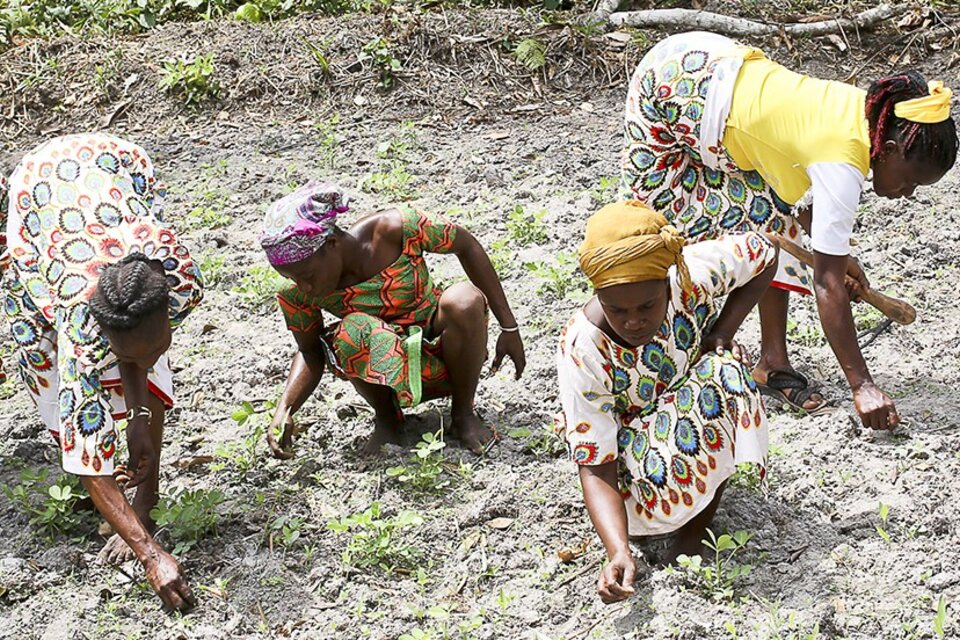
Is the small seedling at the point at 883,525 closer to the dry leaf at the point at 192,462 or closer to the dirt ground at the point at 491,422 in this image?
the dirt ground at the point at 491,422

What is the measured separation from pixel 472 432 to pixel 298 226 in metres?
0.94

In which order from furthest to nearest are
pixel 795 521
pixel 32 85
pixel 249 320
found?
pixel 32 85 → pixel 249 320 → pixel 795 521

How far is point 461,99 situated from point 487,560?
4.13 m

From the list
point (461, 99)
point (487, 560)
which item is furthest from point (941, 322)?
point (461, 99)

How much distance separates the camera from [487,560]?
3621 mm

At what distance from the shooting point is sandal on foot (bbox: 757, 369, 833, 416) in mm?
4152

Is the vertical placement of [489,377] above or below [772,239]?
below

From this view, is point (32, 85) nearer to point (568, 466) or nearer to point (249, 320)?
point (249, 320)

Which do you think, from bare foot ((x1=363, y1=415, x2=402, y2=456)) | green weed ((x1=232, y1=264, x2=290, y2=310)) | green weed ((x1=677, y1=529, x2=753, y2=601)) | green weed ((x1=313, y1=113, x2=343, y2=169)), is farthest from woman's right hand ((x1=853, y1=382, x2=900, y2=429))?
green weed ((x1=313, y1=113, x2=343, y2=169))

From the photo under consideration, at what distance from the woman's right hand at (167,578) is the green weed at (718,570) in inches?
53.5

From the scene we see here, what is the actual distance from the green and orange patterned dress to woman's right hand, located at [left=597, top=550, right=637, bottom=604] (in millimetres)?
1287

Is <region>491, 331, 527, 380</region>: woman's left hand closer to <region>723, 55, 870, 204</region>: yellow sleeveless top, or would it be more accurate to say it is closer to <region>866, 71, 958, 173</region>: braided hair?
<region>723, 55, 870, 204</region>: yellow sleeveless top

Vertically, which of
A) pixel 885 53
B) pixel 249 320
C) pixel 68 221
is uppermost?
pixel 68 221

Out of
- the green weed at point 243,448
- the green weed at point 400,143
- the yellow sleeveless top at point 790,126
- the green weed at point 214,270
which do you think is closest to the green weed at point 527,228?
the green weed at point 400,143
